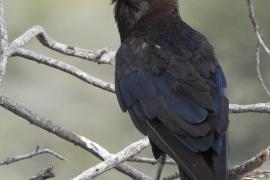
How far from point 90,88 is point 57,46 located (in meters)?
6.93

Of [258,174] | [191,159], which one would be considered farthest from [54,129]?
[258,174]

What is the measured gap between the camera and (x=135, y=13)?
6.14 m

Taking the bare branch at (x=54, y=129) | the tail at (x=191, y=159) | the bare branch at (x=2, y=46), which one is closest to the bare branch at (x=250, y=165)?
the tail at (x=191, y=159)

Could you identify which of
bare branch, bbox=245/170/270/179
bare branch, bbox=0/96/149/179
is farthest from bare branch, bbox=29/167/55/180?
bare branch, bbox=245/170/270/179

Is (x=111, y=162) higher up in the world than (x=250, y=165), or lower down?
higher up

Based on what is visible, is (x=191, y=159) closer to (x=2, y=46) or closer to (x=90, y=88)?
(x=2, y=46)

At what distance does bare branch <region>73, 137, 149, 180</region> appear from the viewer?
459cm

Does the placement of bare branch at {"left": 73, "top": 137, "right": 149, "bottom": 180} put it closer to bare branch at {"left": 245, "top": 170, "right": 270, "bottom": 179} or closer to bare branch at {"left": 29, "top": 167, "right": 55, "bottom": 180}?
bare branch at {"left": 29, "top": 167, "right": 55, "bottom": 180}

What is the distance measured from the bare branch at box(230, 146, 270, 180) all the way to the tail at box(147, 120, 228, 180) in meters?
0.06

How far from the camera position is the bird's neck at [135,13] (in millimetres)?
6105

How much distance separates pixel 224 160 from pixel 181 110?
1.59ft

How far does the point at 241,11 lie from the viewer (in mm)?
11492

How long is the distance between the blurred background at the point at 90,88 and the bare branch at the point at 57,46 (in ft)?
14.0

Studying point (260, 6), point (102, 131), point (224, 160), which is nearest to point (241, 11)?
point (260, 6)
